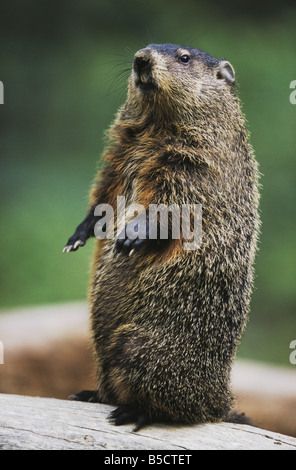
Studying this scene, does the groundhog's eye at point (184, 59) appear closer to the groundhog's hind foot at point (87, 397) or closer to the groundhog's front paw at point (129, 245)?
the groundhog's front paw at point (129, 245)

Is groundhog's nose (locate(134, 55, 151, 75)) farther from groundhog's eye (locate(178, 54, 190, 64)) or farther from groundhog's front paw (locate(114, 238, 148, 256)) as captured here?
groundhog's front paw (locate(114, 238, 148, 256))

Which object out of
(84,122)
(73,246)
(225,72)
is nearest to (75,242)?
(73,246)

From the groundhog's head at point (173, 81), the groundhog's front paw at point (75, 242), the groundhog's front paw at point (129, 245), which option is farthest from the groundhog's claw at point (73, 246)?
the groundhog's head at point (173, 81)

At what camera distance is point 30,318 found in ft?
12.4

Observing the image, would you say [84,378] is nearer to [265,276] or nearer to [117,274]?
[117,274]

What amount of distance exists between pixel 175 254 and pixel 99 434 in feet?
2.24

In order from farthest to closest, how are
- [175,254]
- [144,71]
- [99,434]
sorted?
[144,71], [175,254], [99,434]

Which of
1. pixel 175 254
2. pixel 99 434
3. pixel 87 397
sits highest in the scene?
pixel 175 254

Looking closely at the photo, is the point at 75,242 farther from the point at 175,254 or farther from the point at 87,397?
the point at 87,397

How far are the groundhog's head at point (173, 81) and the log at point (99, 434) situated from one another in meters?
1.20

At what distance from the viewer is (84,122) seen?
535 cm

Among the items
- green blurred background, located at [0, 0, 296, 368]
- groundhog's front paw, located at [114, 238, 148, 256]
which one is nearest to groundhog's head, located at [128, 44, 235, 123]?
groundhog's front paw, located at [114, 238, 148, 256]

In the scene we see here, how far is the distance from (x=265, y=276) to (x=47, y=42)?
282 centimetres

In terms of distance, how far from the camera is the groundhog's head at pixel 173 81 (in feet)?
7.47
